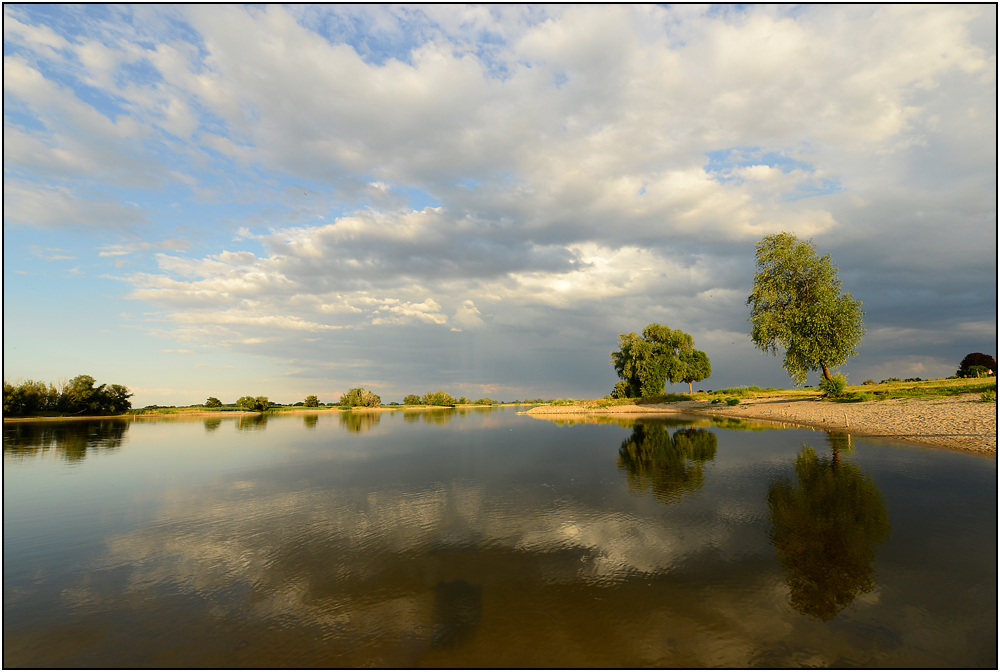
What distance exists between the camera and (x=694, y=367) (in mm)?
91500

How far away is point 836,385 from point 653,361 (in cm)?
3707

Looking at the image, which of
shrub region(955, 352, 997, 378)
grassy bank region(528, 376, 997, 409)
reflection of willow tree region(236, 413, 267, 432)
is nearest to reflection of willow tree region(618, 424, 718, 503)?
grassy bank region(528, 376, 997, 409)

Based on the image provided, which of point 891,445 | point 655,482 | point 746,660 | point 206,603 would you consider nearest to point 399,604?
point 206,603

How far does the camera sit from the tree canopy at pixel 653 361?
3263 inches

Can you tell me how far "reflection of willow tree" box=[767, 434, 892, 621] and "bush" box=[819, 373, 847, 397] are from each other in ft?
108

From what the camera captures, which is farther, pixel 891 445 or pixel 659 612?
pixel 891 445

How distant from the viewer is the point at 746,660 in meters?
7.26

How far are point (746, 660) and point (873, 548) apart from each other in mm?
8492

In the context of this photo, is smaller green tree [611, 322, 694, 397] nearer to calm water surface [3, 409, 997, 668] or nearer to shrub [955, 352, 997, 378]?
shrub [955, 352, 997, 378]

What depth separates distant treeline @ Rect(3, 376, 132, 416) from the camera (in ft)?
285

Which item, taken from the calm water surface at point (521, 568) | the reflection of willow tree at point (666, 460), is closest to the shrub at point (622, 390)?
the reflection of willow tree at point (666, 460)

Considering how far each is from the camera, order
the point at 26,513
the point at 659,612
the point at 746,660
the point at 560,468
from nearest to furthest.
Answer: the point at 746,660, the point at 659,612, the point at 26,513, the point at 560,468

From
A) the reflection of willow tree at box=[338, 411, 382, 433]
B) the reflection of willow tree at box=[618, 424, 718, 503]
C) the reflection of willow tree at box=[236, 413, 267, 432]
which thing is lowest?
the reflection of willow tree at box=[338, 411, 382, 433]

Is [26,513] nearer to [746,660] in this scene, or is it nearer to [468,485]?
[468,485]
